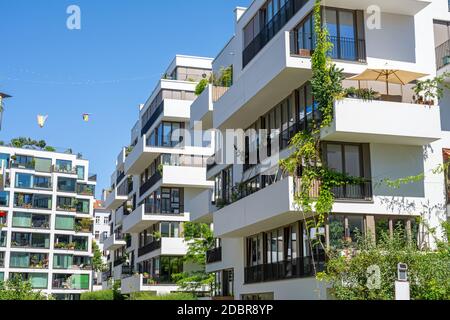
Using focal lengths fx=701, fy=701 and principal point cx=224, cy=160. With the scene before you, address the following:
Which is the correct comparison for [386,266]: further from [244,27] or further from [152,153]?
[152,153]

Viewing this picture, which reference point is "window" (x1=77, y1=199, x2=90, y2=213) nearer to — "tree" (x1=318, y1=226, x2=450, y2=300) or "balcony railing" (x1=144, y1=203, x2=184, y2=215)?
"balcony railing" (x1=144, y1=203, x2=184, y2=215)

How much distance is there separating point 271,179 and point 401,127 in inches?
273

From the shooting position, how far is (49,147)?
9825cm

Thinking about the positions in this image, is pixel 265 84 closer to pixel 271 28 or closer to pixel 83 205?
pixel 271 28

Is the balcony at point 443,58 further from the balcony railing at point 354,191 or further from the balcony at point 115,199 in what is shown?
the balcony at point 115,199

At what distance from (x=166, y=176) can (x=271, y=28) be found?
23229mm

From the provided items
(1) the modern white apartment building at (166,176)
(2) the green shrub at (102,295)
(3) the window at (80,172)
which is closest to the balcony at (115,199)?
(2) the green shrub at (102,295)

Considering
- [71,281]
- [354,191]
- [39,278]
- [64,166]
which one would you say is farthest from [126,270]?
[354,191]

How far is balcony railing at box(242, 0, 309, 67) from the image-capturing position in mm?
29016

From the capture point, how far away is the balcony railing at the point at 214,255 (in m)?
38.6

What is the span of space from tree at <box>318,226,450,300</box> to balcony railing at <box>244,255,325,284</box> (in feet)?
10.5

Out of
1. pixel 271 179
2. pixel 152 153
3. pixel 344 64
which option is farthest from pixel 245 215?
pixel 152 153

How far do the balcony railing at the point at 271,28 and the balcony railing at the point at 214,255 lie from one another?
35.0 ft

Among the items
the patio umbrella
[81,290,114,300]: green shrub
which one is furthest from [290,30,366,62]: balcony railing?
[81,290,114,300]: green shrub
